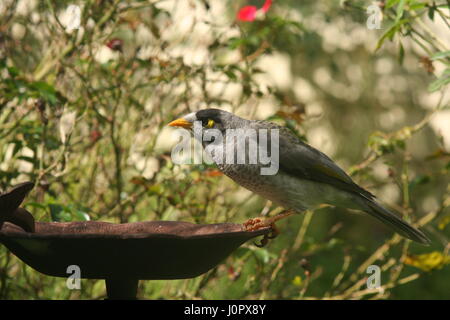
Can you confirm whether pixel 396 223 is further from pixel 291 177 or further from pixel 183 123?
pixel 183 123

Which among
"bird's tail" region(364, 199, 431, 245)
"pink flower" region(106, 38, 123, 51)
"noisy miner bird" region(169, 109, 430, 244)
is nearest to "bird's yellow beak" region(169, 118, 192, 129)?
"noisy miner bird" region(169, 109, 430, 244)

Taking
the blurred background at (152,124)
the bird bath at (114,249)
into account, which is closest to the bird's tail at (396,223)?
the blurred background at (152,124)

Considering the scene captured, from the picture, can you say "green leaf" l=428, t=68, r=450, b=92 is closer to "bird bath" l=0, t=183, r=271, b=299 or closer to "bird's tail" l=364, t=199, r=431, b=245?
"bird's tail" l=364, t=199, r=431, b=245

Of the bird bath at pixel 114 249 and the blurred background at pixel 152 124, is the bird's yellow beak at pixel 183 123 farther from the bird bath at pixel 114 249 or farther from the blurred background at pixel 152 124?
the bird bath at pixel 114 249

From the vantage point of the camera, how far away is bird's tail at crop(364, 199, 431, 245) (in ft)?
12.1

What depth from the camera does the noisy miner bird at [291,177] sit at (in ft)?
11.6

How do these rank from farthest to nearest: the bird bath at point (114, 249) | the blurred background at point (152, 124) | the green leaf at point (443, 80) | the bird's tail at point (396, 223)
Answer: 1. the blurred background at point (152, 124)
2. the bird's tail at point (396, 223)
3. the green leaf at point (443, 80)
4. the bird bath at point (114, 249)

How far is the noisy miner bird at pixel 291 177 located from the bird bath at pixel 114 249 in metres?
0.80

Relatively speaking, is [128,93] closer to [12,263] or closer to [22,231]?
[12,263]

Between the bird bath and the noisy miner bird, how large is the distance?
80 cm

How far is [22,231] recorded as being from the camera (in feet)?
8.13

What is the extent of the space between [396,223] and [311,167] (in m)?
0.59

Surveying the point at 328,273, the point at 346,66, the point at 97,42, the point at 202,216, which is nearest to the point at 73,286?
the point at 202,216

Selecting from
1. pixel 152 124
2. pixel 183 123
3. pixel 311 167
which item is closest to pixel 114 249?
pixel 183 123
